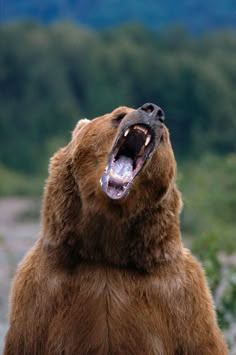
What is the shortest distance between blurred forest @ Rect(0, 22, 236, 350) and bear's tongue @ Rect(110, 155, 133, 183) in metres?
16.4

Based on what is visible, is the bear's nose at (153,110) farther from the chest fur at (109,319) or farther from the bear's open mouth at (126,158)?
the chest fur at (109,319)

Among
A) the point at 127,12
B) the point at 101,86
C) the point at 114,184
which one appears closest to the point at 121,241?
the point at 114,184

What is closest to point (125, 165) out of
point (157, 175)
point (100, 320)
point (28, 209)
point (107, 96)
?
point (157, 175)

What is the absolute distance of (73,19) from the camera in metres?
31.1

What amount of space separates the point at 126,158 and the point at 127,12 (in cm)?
Answer: 2426

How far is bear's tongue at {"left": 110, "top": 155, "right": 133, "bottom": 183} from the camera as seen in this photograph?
18.3 ft

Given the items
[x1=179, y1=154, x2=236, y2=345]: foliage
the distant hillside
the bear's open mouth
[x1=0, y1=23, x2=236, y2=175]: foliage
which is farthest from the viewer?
the distant hillside

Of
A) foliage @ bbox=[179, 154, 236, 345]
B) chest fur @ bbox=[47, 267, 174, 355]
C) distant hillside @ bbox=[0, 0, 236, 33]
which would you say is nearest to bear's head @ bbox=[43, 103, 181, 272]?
chest fur @ bbox=[47, 267, 174, 355]

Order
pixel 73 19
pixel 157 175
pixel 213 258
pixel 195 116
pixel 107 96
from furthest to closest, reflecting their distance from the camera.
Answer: pixel 73 19
pixel 107 96
pixel 195 116
pixel 213 258
pixel 157 175

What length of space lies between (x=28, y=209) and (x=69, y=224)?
48.4 ft

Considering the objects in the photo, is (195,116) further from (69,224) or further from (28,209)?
(69,224)

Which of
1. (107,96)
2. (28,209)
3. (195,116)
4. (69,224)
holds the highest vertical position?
(107,96)

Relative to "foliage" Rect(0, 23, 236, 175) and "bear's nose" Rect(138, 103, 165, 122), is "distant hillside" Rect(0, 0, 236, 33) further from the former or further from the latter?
"bear's nose" Rect(138, 103, 165, 122)

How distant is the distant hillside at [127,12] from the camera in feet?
89.2
